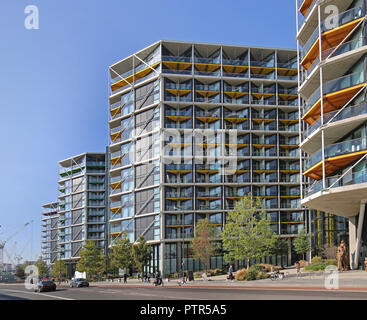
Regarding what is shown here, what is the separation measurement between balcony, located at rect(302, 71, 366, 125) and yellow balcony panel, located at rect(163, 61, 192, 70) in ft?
143

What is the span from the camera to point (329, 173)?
43844mm

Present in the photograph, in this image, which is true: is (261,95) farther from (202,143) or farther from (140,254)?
(140,254)

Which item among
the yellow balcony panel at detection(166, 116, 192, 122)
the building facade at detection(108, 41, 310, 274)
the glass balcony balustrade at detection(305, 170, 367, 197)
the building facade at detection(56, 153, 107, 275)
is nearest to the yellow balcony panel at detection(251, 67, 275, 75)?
the building facade at detection(108, 41, 310, 274)

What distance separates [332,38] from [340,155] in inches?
435

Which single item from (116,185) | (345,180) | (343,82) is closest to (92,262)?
(116,185)

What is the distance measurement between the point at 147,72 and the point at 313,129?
4996 centimetres

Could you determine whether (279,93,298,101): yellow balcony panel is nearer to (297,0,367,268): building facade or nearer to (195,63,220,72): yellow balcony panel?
(195,63,220,72): yellow balcony panel

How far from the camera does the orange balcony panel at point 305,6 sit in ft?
158

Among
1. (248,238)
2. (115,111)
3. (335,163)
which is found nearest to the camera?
(335,163)

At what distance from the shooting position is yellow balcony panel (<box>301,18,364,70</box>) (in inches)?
1601

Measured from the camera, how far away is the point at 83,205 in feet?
433

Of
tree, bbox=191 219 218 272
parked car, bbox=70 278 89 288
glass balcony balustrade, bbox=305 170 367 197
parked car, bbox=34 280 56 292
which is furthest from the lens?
tree, bbox=191 219 218 272

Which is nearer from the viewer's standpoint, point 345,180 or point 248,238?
point 345,180
